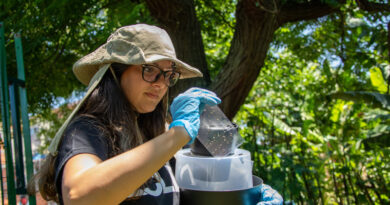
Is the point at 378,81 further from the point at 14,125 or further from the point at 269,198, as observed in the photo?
the point at 14,125

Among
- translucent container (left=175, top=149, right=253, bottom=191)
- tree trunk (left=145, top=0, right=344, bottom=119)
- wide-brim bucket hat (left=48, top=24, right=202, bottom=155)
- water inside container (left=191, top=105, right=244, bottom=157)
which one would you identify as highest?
tree trunk (left=145, top=0, right=344, bottom=119)

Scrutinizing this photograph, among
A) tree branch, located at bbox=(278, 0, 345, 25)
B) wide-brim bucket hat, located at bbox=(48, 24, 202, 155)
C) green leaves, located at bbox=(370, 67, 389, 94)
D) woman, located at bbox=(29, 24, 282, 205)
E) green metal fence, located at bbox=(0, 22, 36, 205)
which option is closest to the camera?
woman, located at bbox=(29, 24, 282, 205)

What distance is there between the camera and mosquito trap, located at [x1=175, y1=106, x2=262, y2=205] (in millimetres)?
1492

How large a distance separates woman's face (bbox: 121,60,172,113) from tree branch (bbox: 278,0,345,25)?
6.74 ft

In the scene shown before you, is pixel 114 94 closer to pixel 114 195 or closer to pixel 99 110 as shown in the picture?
pixel 99 110

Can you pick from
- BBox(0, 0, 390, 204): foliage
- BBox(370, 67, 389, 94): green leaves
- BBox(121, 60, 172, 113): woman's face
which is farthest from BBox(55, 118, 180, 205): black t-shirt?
BBox(370, 67, 389, 94): green leaves

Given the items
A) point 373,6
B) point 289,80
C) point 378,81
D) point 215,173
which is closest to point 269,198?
point 215,173

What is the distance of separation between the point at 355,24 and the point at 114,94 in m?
4.02

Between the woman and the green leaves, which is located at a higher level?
the green leaves

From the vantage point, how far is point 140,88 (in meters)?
1.39

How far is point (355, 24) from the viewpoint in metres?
4.27

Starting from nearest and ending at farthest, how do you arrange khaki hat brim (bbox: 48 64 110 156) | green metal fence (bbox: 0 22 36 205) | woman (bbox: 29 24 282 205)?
woman (bbox: 29 24 282 205), khaki hat brim (bbox: 48 64 110 156), green metal fence (bbox: 0 22 36 205)

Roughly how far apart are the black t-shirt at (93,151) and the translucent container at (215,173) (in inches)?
5.7

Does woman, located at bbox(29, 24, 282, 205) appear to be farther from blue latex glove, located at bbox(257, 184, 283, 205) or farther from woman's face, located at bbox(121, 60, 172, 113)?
blue latex glove, located at bbox(257, 184, 283, 205)
